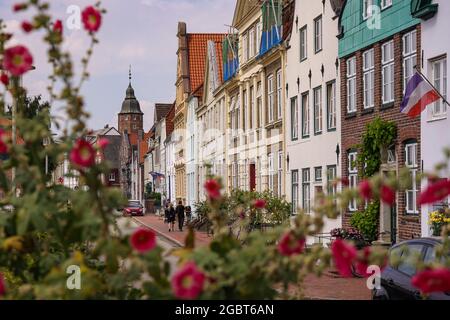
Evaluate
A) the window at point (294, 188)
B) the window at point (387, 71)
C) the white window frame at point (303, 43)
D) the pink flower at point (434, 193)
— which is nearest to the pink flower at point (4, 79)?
the pink flower at point (434, 193)

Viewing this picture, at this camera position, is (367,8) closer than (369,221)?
No

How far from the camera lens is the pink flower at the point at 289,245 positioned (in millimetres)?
3125

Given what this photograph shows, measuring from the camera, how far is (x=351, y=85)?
2520 centimetres

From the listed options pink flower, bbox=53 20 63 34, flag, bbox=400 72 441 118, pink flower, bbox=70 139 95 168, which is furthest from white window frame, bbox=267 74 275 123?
pink flower, bbox=70 139 95 168

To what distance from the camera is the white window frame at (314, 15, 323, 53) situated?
28.1 m

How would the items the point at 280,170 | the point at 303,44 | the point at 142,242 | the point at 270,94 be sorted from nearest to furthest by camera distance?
the point at 142,242
the point at 303,44
the point at 280,170
the point at 270,94

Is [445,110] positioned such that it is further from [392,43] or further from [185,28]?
[185,28]

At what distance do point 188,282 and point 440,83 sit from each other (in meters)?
17.4

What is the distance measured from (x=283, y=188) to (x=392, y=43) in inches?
469

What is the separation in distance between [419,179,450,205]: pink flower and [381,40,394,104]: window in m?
19.1

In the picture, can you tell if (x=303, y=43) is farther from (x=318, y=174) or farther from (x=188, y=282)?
(x=188, y=282)

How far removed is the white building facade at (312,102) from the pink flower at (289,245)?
71.7 ft

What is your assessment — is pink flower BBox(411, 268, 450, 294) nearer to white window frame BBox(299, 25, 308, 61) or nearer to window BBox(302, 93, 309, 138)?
window BBox(302, 93, 309, 138)

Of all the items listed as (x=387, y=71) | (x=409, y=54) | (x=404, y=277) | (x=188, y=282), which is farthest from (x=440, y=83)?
(x=188, y=282)
